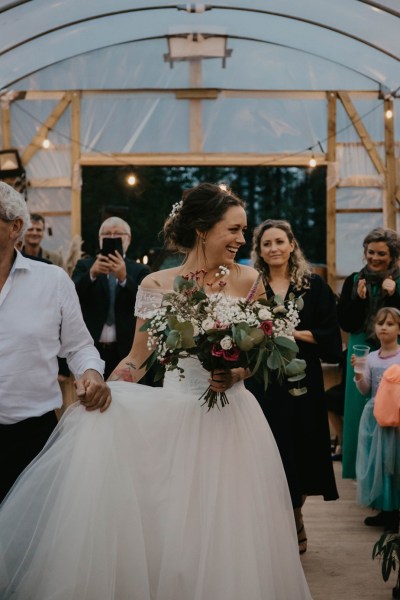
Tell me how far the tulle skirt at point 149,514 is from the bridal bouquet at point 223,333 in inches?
9.2

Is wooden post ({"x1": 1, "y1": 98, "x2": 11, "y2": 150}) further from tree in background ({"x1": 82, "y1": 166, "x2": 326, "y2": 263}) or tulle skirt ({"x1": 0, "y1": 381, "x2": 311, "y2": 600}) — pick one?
tulle skirt ({"x1": 0, "y1": 381, "x2": 311, "y2": 600})

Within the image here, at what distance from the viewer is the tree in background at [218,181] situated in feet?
59.2

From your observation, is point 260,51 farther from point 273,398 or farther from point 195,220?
point 195,220

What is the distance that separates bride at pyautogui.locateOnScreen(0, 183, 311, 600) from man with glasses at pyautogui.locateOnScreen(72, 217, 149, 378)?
3.09 metres

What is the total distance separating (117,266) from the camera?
24.0 ft

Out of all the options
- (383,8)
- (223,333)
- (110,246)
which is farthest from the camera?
(383,8)

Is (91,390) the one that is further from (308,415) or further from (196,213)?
(308,415)

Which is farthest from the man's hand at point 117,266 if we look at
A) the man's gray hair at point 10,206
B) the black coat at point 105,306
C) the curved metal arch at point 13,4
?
the curved metal arch at point 13,4

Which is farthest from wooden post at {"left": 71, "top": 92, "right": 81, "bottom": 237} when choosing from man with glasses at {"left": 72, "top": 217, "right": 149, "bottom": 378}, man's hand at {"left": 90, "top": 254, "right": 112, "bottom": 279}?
man's hand at {"left": 90, "top": 254, "right": 112, "bottom": 279}

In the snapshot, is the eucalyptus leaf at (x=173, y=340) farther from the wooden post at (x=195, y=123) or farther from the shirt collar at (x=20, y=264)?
the wooden post at (x=195, y=123)

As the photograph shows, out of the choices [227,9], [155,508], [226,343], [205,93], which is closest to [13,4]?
[227,9]

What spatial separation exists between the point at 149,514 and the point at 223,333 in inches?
29.9

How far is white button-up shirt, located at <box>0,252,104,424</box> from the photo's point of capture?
149 inches

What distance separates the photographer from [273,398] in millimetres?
6125
